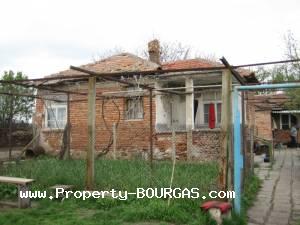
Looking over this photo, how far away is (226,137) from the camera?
20.1 feet

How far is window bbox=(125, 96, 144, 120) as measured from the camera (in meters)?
14.9

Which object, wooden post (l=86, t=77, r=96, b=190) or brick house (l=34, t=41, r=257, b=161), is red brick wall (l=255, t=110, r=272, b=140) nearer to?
brick house (l=34, t=41, r=257, b=161)

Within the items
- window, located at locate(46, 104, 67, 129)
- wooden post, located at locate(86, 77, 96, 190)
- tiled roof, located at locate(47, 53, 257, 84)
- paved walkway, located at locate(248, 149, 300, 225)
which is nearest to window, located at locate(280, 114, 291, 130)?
tiled roof, located at locate(47, 53, 257, 84)

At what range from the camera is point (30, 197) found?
280 inches

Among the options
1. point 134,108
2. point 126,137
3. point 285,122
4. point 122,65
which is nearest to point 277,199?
point 126,137

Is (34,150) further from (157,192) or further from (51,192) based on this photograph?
(157,192)

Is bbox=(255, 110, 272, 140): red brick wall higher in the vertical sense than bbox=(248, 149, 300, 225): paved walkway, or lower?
higher

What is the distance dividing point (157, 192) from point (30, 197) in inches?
93.1

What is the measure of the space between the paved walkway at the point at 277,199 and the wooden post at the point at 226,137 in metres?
0.84

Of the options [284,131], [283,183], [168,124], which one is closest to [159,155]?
[168,124]

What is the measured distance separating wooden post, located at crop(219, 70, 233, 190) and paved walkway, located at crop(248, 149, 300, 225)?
844 millimetres

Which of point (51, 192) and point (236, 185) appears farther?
point (51, 192)

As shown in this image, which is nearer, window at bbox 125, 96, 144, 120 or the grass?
the grass

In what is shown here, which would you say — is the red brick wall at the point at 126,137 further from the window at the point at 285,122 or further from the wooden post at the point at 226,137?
the window at the point at 285,122
